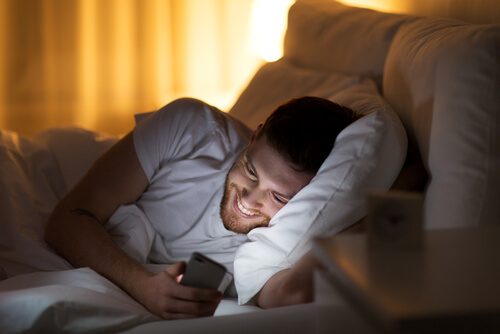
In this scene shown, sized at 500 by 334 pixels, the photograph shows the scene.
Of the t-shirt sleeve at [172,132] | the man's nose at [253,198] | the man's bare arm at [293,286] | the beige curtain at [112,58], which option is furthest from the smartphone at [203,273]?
Answer: the beige curtain at [112,58]

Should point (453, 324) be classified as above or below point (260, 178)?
above

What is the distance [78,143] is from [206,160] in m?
0.47

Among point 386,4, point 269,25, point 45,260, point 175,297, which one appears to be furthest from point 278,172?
point 269,25

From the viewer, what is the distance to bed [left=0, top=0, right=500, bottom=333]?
846 millimetres

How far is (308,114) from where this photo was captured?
125 centimetres

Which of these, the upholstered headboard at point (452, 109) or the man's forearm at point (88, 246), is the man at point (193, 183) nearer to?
the man's forearm at point (88, 246)

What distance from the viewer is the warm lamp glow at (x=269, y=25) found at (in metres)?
2.75

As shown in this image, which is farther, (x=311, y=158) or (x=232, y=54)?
(x=232, y=54)

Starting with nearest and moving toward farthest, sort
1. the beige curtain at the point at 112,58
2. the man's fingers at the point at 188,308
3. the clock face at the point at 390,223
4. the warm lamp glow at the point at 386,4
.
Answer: the clock face at the point at 390,223, the man's fingers at the point at 188,308, the warm lamp glow at the point at 386,4, the beige curtain at the point at 112,58

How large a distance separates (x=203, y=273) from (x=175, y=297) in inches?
4.9

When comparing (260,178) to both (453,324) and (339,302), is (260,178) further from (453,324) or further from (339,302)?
(453,324)

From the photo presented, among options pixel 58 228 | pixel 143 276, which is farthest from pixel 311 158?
pixel 58 228

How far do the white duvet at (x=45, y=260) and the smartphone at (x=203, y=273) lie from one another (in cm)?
10

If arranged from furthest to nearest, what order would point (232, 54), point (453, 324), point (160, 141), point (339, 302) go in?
1. point (232, 54)
2. point (160, 141)
3. point (339, 302)
4. point (453, 324)
